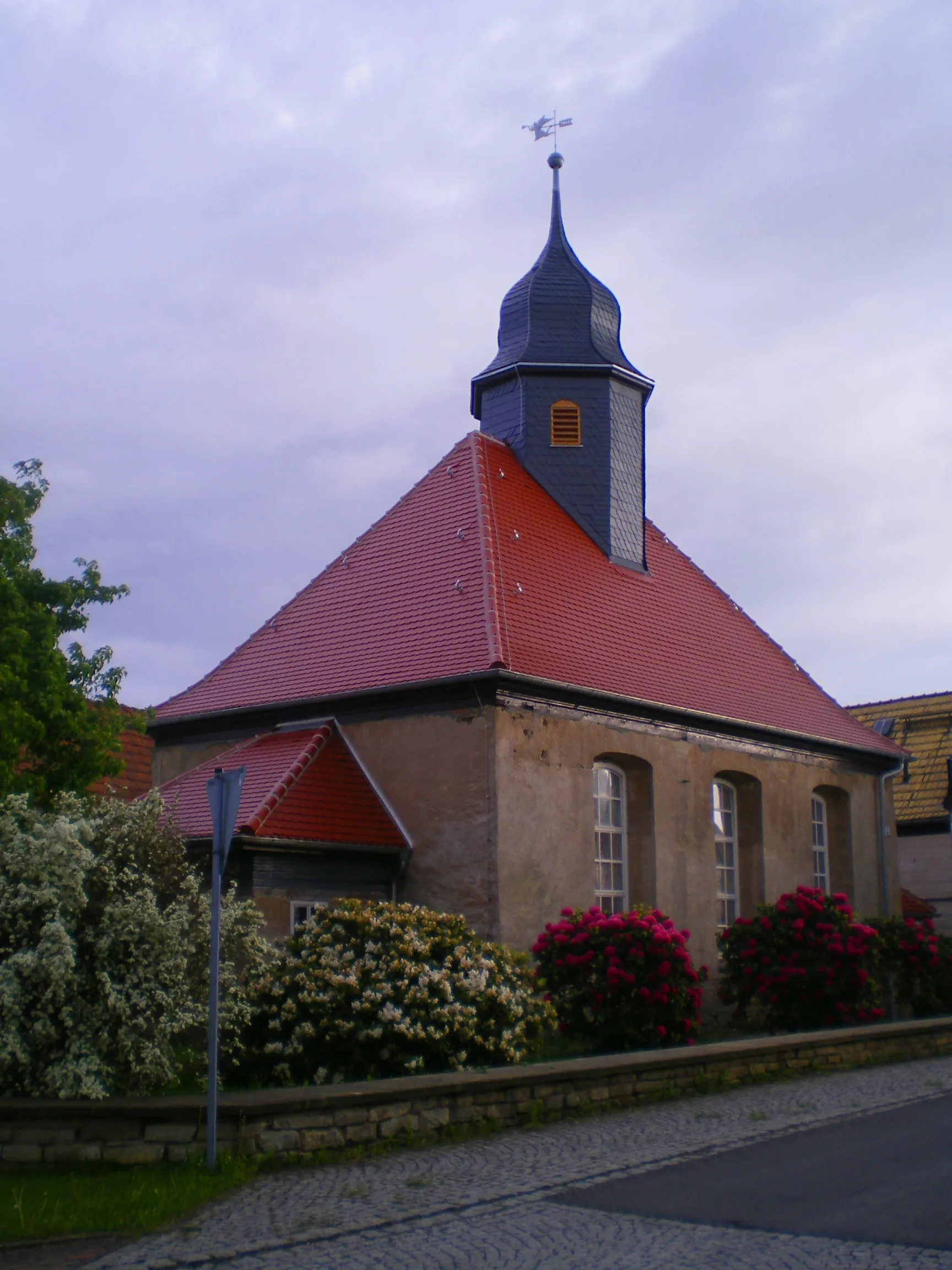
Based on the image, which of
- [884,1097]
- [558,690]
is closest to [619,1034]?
[884,1097]

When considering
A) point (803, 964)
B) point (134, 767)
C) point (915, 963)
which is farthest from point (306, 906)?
point (134, 767)

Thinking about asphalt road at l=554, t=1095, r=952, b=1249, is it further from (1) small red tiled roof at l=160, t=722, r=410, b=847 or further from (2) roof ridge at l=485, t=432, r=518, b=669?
(2) roof ridge at l=485, t=432, r=518, b=669

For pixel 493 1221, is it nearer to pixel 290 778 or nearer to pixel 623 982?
pixel 623 982

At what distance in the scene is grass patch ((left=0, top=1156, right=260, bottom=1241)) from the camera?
7301mm

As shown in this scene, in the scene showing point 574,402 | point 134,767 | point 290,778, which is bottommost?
point 290,778

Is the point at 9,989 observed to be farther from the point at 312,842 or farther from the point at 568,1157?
the point at 312,842

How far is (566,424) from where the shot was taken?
22266 millimetres

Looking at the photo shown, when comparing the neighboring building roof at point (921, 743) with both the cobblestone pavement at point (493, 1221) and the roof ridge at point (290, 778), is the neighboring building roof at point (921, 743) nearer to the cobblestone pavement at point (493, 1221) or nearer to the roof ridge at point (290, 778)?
the roof ridge at point (290, 778)

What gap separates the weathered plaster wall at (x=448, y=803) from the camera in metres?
16.3

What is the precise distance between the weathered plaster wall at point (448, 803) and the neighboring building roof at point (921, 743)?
51.6 ft

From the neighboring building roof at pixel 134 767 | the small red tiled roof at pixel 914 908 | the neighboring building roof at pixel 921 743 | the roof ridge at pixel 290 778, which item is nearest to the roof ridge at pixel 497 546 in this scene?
the roof ridge at pixel 290 778

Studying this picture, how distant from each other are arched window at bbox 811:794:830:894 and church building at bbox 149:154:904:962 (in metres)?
0.06

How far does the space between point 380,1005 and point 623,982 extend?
12.2 ft

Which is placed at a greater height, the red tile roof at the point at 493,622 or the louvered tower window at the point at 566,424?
the louvered tower window at the point at 566,424
